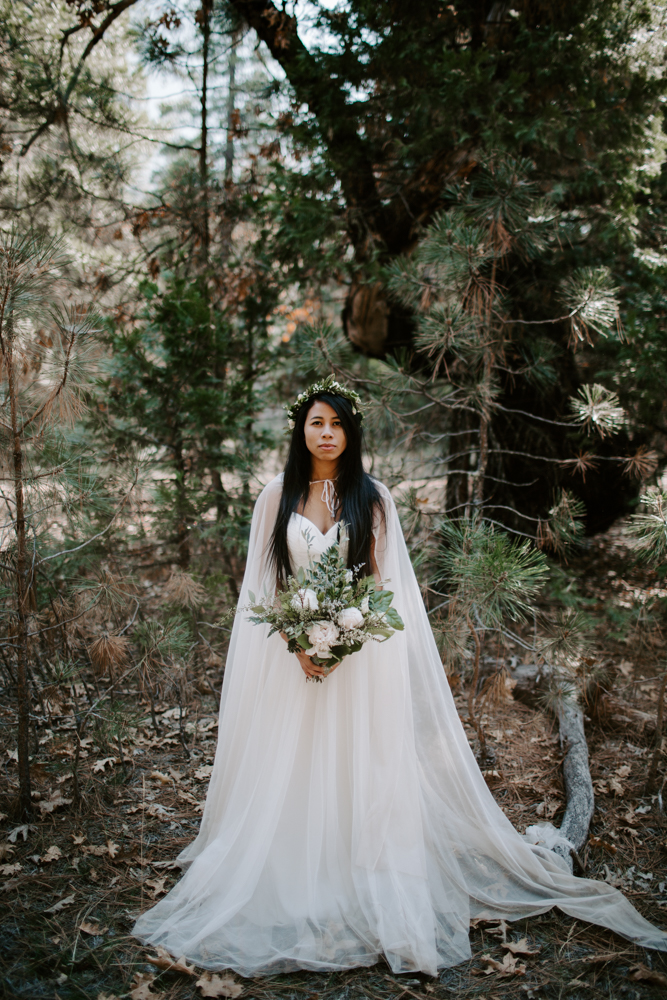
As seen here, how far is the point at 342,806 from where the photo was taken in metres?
2.74

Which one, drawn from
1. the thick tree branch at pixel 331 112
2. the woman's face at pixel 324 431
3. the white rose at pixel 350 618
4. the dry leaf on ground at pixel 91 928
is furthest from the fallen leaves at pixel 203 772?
the thick tree branch at pixel 331 112

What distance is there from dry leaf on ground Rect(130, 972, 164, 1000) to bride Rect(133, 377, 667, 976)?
138 millimetres

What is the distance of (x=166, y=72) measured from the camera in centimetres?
560

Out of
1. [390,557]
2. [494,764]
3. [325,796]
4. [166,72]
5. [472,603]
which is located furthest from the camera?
[166,72]

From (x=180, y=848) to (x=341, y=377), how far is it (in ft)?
10.1

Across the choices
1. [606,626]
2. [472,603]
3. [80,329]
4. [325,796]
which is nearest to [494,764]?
[472,603]

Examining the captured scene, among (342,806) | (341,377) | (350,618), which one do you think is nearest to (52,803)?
(342,806)

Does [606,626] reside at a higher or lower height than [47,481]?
lower

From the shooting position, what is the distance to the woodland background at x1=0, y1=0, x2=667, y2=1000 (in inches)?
112

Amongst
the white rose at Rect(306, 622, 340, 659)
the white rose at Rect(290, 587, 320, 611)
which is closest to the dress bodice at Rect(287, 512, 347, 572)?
the white rose at Rect(290, 587, 320, 611)

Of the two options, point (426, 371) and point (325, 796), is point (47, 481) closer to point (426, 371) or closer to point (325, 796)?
point (325, 796)

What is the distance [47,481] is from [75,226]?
3.72m

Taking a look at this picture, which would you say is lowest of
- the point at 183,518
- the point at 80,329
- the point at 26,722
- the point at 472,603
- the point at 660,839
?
the point at 660,839

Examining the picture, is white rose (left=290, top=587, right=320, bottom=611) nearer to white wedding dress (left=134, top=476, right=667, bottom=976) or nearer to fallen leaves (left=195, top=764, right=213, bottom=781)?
white wedding dress (left=134, top=476, right=667, bottom=976)
